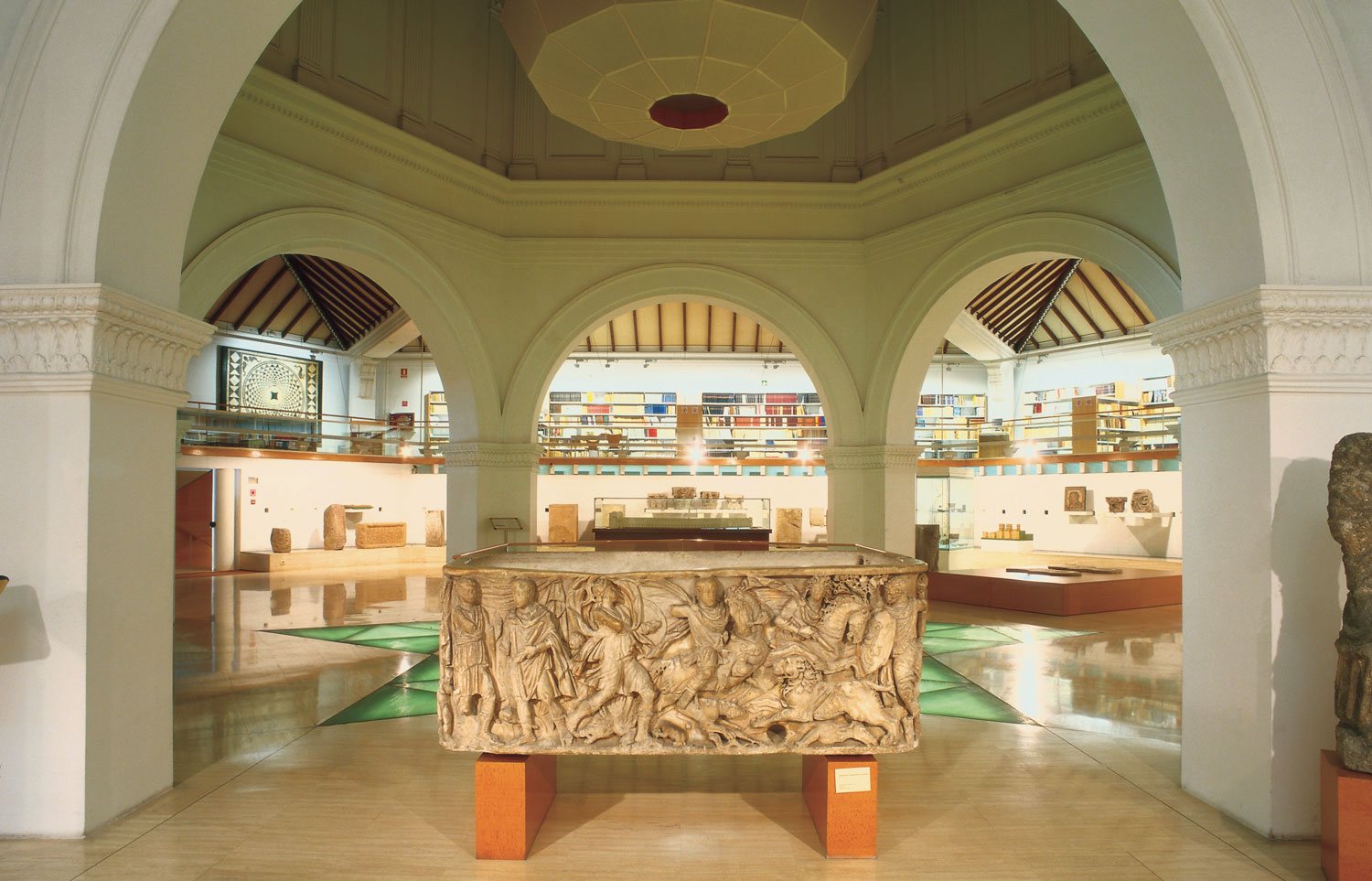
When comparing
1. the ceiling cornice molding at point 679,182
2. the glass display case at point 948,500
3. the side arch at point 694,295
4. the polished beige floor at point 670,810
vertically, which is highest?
the ceiling cornice molding at point 679,182

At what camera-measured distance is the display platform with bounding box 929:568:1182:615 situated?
11109mm

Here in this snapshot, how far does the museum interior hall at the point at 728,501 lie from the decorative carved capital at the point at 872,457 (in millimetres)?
51

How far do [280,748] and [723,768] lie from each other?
9.64 feet

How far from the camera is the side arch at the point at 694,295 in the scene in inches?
416

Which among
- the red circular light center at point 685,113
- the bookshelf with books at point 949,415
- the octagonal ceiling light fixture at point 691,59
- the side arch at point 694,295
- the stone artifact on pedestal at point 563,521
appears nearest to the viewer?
the octagonal ceiling light fixture at point 691,59

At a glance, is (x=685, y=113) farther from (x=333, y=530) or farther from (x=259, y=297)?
(x=259, y=297)

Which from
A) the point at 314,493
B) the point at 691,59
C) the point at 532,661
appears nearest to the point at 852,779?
the point at 532,661

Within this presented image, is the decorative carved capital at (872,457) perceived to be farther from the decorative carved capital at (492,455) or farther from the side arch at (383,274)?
the side arch at (383,274)

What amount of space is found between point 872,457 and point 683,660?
6870mm

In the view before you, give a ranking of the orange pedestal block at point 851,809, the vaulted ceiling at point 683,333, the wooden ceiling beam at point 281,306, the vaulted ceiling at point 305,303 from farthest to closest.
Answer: the vaulted ceiling at point 683,333 → the wooden ceiling beam at point 281,306 → the vaulted ceiling at point 305,303 → the orange pedestal block at point 851,809

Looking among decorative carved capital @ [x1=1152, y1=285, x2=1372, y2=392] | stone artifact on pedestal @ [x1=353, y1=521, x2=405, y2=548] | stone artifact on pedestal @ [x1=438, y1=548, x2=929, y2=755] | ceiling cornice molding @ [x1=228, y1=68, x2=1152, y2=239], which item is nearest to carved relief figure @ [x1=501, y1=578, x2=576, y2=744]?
stone artifact on pedestal @ [x1=438, y1=548, x2=929, y2=755]

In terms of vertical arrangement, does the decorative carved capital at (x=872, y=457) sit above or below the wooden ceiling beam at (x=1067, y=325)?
below

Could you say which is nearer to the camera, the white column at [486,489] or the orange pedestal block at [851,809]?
the orange pedestal block at [851,809]

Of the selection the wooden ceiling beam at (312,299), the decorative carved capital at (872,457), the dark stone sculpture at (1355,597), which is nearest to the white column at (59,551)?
the dark stone sculpture at (1355,597)
